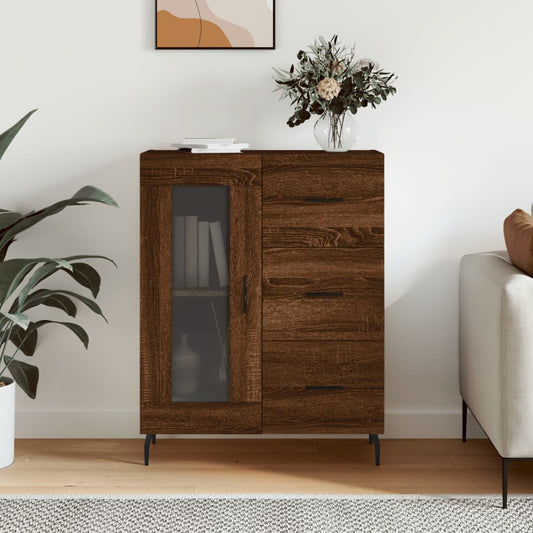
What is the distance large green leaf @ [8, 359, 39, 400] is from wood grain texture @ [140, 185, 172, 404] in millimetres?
472

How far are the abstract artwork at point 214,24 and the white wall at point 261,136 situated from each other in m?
0.04

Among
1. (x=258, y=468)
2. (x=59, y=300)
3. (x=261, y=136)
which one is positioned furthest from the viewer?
(x=261, y=136)

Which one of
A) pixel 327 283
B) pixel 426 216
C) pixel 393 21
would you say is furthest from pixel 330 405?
pixel 393 21

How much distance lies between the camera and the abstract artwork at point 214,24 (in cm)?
297

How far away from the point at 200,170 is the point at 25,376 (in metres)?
1.02

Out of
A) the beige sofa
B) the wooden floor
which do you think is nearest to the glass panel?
the wooden floor

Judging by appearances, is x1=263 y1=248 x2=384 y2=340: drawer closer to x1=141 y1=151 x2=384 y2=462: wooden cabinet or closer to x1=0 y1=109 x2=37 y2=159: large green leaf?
x1=141 y1=151 x2=384 y2=462: wooden cabinet

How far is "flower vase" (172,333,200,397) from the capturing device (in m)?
2.73

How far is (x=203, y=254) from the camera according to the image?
270 cm

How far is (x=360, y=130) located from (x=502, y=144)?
1.80ft

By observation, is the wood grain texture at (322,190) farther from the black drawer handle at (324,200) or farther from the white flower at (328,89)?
the white flower at (328,89)

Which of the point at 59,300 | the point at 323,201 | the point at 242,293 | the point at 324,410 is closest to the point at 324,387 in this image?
the point at 324,410

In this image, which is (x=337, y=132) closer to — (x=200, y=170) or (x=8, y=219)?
(x=200, y=170)

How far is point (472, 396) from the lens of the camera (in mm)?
2791
